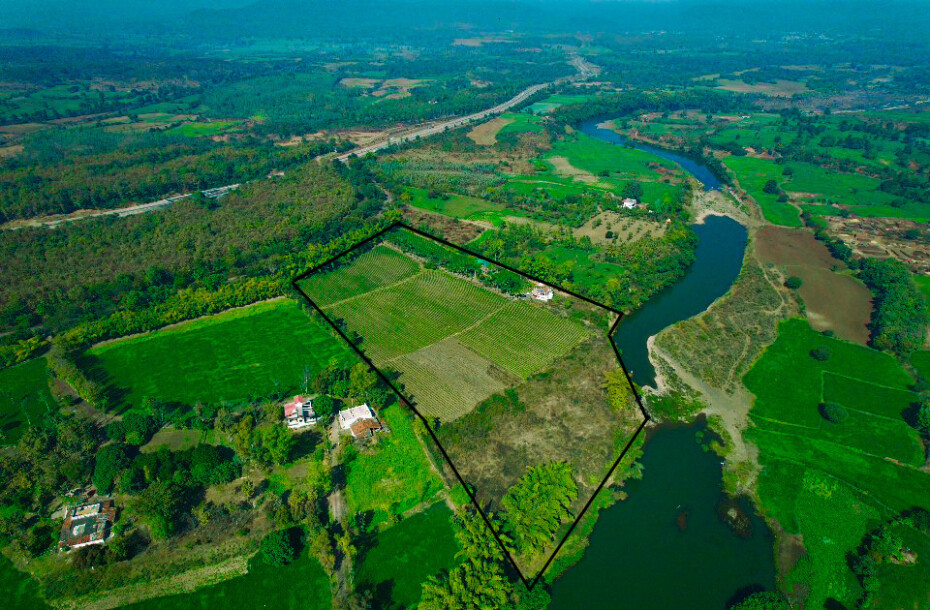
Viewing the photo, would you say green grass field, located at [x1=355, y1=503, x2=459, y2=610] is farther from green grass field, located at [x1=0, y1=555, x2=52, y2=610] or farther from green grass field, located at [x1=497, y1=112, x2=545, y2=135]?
green grass field, located at [x1=497, y1=112, x2=545, y2=135]

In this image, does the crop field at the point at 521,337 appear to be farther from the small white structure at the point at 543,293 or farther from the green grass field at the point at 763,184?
the green grass field at the point at 763,184

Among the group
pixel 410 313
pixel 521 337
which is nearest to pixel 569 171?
pixel 410 313

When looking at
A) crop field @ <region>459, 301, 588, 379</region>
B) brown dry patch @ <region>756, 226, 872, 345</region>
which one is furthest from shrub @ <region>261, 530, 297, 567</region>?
brown dry patch @ <region>756, 226, 872, 345</region>

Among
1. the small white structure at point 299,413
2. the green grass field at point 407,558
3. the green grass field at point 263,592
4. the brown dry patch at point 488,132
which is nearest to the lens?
the green grass field at point 263,592

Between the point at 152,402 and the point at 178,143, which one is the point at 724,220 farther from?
the point at 178,143

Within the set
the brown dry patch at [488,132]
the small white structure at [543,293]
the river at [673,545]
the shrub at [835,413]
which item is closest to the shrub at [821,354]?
the shrub at [835,413]

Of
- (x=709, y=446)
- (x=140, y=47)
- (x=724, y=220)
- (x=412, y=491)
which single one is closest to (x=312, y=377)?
(x=412, y=491)
